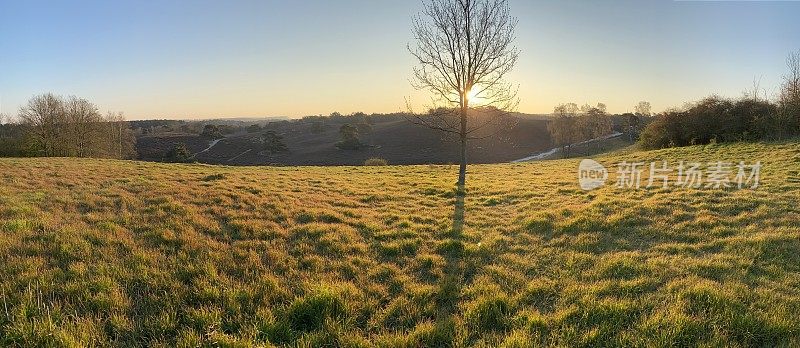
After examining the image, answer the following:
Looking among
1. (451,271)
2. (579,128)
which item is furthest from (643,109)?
(451,271)

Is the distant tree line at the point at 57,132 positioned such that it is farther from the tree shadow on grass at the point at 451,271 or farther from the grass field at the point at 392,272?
the tree shadow on grass at the point at 451,271

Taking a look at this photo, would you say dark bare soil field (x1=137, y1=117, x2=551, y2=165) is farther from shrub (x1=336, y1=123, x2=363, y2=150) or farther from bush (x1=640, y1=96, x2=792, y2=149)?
bush (x1=640, y1=96, x2=792, y2=149)

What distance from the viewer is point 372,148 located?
7625 centimetres

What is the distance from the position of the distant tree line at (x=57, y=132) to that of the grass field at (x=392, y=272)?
41037 millimetres

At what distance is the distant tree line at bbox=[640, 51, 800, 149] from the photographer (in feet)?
95.8

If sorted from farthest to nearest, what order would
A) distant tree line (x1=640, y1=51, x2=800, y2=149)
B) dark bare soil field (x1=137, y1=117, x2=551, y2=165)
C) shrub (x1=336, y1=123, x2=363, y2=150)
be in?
shrub (x1=336, y1=123, x2=363, y2=150)
dark bare soil field (x1=137, y1=117, x2=551, y2=165)
distant tree line (x1=640, y1=51, x2=800, y2=149)

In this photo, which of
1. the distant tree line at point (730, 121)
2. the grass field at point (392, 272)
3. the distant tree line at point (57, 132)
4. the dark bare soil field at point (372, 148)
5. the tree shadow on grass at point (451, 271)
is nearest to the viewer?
the grass field at point (392, 272)

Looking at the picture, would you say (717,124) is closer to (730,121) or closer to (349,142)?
(730,121)

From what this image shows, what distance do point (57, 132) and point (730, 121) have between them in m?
65.6

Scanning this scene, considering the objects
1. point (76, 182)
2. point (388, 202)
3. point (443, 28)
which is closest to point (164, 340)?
point (388, 202)

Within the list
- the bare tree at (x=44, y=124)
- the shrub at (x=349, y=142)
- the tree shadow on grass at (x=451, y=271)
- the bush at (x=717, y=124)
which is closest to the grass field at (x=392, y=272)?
the tree shadow on grass at (x=451, y=271)

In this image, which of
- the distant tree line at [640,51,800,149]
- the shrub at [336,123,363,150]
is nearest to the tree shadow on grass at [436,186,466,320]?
the distant tree line at [640,51,800,149]

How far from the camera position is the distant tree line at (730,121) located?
95.8 feet

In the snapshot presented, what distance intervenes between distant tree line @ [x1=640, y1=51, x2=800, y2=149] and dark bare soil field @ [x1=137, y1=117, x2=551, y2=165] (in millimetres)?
22665
